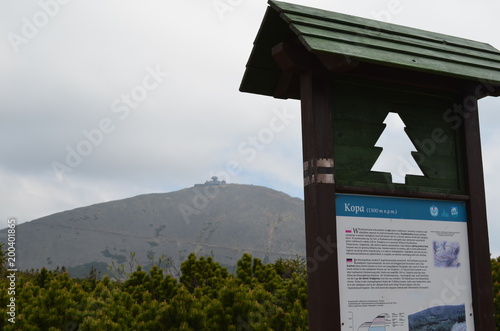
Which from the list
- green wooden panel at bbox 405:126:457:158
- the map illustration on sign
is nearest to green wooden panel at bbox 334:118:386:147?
green wooden panel at bbox 405:126:457:158

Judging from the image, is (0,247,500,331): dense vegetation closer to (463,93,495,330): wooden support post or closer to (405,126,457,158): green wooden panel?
(463,93,495,330): wooden support post

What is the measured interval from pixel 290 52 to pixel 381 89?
3.15ft

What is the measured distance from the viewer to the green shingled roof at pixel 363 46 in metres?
4.21

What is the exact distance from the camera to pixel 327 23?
14.7 ft

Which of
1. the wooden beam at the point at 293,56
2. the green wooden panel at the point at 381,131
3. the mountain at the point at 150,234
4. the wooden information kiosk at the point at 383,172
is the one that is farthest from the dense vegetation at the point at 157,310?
the mountain at the point at 150,234

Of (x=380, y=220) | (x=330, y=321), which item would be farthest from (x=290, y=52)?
(x=330, y=321)

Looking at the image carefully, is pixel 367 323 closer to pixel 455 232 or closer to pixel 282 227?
pixel 455 232

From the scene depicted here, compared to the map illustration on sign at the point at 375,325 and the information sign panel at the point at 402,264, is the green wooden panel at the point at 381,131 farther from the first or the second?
the map illustration on sign at the point at 375,325

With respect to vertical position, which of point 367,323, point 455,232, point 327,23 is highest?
point 327,23

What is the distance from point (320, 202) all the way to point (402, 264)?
0.92 meters

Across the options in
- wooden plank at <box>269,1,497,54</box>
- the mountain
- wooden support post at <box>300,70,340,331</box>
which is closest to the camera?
wooden support post at <box>300,70,340,331</box>

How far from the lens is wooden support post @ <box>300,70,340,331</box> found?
3979 millimetres

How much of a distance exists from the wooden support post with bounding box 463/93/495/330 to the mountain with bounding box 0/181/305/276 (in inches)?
5309

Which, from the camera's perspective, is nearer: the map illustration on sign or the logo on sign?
the map illustration on sign
